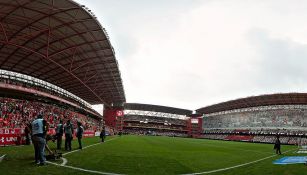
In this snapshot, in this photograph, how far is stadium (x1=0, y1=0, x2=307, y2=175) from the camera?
456 inches

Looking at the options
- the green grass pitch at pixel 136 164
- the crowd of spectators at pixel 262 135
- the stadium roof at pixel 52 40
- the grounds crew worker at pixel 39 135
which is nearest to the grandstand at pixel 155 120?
the crowd of spectators at pixel 262 135

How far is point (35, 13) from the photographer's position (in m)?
24.1

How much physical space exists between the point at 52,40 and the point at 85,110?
42.3 metres

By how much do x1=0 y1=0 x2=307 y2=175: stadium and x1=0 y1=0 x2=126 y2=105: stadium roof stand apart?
90 millimetres

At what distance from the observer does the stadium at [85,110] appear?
11570 millimetres

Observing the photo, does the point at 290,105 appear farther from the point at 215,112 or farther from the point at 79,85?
the point at 79,85

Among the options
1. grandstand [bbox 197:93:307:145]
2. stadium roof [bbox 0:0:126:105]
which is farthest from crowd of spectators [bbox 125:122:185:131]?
stadium roof [bbox 0:0:126:105]

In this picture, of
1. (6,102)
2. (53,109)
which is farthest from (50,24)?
(53,109)

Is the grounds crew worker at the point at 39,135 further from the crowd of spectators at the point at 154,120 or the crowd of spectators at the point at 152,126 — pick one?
the crowd of spectators at the point at 152,126

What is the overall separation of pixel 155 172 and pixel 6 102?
3181cm

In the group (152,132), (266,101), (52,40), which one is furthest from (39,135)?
(152,132)

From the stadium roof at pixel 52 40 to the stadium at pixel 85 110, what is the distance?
0.09 metres

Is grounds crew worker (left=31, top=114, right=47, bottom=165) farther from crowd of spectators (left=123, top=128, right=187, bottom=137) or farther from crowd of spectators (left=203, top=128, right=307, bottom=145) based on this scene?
crowd of spectators (left=123, top=128, right=187, bottom=137)

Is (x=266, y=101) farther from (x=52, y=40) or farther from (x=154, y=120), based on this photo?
(x=52, y=40)
